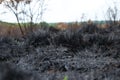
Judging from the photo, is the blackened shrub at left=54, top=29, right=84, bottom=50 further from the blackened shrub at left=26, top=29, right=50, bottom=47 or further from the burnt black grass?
the blackened shrub at left=26, top=29, right=50, bottom=47

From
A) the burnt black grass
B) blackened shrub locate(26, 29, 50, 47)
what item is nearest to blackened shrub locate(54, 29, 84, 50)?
the burnt black grass

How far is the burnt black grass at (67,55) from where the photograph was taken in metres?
6.02

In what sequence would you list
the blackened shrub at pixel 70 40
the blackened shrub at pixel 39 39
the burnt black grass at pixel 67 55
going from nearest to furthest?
the burnt black grass at pixel 67 55 → the blackened shrub at pixel 70 40 → the blackened shrub at pixel 39 39

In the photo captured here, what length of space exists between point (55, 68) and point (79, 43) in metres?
2.85

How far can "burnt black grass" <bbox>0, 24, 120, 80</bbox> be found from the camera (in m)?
6.02

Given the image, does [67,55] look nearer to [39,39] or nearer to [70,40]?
[70,40]

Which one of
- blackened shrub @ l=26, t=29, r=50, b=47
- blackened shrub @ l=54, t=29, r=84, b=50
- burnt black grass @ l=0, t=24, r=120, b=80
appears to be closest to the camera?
burnt black grass @ l=0, t=24, r=120, b=80

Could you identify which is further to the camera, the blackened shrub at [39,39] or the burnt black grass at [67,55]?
the blackened shrub at [39,39]

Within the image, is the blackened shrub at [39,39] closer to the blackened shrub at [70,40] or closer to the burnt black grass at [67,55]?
the burnt black grass at [67,55]

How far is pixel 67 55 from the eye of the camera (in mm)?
8383

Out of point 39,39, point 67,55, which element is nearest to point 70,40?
point 39,39

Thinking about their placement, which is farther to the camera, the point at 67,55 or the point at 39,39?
the point at 39,39

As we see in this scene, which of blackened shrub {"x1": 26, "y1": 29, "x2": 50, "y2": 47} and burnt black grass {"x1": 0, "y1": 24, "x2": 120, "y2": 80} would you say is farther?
blackened shrub {"x1": 26, "y1": 29, "x2": 50, "y2": 47}

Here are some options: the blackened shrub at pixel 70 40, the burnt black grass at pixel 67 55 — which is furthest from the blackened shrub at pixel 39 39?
the blackened shrub at pixel 70 40
